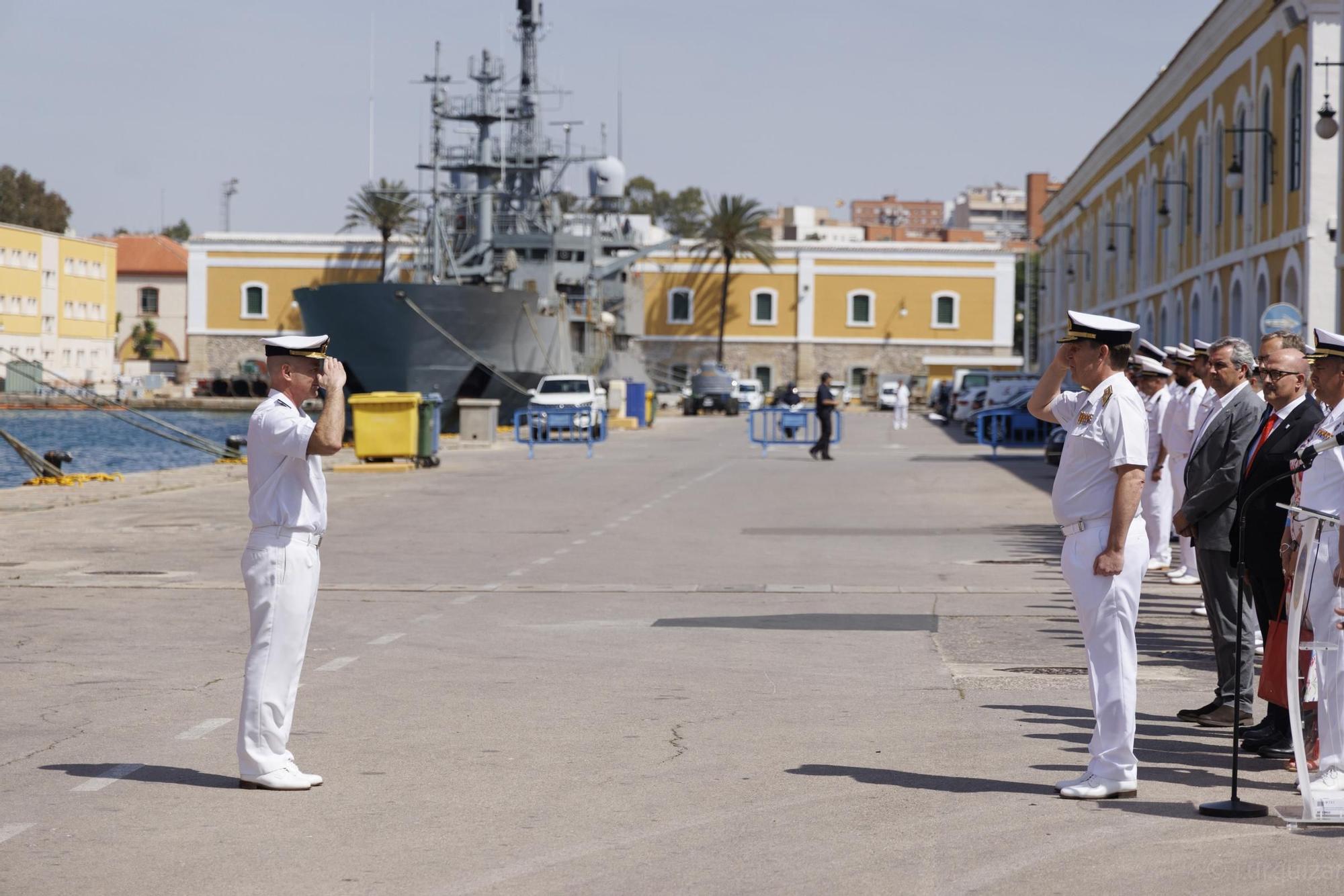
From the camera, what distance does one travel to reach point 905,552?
56.3ft

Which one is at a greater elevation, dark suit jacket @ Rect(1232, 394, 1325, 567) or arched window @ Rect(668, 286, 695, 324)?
arched window @ Rect(668, 286, 695, 324)

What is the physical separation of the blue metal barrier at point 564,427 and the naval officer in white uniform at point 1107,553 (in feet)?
105

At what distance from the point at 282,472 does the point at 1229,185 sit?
29874 mm

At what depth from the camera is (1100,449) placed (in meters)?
6.85

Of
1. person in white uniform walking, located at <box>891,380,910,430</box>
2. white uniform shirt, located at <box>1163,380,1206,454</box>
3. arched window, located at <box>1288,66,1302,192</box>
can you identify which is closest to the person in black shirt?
arched window, located at <box>1288,66,1302,192</box>

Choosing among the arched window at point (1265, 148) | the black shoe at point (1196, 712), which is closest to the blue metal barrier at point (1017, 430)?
the arched window at point (1265, 148)

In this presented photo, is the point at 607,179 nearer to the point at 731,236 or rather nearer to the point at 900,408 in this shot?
the point at 731,236

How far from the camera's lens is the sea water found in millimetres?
43500

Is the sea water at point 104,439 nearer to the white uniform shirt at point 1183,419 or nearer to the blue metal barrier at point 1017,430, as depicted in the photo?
the white uniform shirt at point 1183,419

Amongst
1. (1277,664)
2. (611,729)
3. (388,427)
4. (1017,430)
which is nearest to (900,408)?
(1017,430)

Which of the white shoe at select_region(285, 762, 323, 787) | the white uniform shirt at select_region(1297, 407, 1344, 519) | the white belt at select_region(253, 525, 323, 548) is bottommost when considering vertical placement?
the white shoe at select_region(285, 762, 323, 787)

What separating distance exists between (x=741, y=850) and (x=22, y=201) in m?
106

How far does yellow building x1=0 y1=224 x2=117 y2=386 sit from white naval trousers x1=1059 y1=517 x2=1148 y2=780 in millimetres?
85287

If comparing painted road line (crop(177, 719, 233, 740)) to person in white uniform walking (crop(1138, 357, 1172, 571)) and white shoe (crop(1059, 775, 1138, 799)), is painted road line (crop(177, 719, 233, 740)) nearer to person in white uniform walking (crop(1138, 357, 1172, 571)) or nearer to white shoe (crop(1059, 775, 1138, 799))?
white shoe (crop(1059, 775, 1138, 799))
